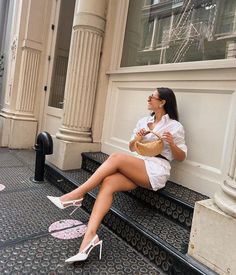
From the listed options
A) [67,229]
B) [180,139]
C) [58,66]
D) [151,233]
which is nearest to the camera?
[151,233]

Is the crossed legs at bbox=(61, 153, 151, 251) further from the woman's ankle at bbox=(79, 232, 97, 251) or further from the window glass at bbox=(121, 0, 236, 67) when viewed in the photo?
the window glass at bbox=(121, 0, 236, 67)

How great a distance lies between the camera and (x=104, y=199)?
1.77 m

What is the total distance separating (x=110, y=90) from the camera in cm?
317

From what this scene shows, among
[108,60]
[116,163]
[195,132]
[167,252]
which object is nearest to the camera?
[167,252]

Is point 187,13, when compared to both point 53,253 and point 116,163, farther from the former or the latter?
point 53,253

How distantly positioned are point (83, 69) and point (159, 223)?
1.91 m

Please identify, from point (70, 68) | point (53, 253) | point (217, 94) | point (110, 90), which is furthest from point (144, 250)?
point (70, 68)

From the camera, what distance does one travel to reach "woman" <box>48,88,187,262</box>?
176cm

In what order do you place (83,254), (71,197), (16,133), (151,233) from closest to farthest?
(83,254) → (151,233) → (71,197) → (16,133)

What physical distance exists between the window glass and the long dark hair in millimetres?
444

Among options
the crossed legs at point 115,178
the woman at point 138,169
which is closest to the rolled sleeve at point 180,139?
the woman at point 138,169

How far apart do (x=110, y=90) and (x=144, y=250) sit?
1949 millimetres

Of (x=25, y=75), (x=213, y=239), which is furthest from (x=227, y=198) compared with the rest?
(x=25, y=75)

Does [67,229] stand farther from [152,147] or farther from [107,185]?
[152,147]
